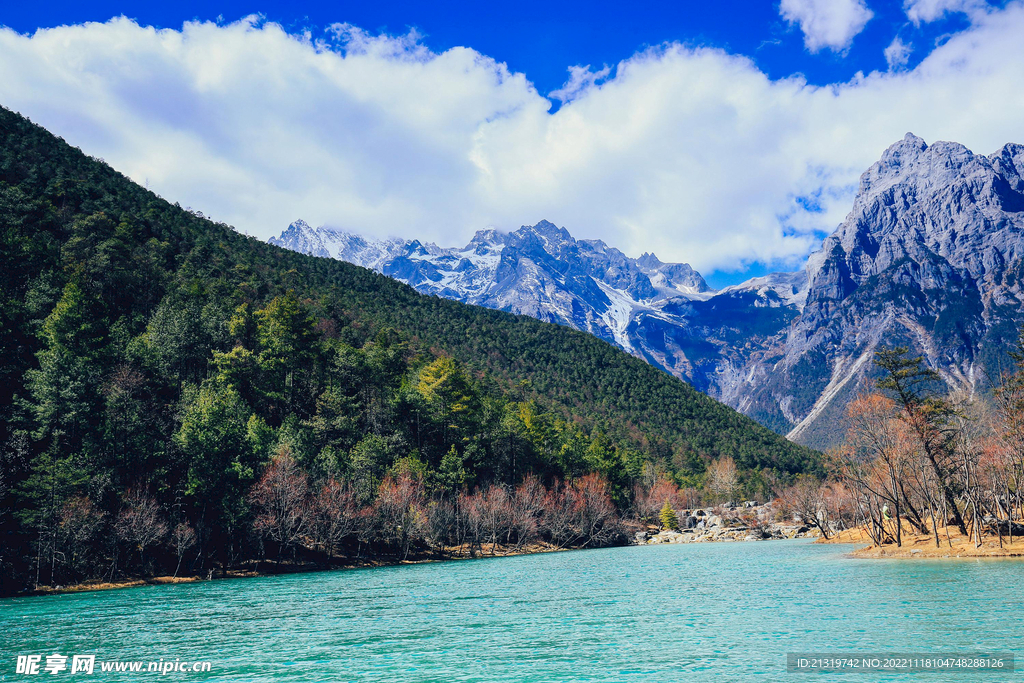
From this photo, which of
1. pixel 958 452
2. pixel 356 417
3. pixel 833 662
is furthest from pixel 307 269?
pixel 833 662

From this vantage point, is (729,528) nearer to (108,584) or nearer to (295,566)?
(295,566)

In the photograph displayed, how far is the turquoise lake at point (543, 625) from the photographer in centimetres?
2256

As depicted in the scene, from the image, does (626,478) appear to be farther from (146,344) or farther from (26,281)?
(26,281)

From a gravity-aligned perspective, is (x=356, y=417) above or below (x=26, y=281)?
below

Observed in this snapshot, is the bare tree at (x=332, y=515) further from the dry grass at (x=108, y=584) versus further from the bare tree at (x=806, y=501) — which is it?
the bare tree at (x=806, y=501)

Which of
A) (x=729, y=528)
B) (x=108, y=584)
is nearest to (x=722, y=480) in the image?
(x=729, y=528)

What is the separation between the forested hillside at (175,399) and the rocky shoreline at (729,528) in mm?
13106

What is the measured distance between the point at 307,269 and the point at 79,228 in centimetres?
8953

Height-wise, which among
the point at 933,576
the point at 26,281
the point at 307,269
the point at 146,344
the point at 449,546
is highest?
the point at 307,269

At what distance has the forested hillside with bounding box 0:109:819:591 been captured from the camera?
184ft

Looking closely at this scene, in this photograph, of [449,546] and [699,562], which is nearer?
[699,562]

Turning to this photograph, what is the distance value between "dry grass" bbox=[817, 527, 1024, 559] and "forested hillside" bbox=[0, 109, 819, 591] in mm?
57009

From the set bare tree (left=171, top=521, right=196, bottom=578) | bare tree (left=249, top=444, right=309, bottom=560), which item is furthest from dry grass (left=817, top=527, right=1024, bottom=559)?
bare tree (left=171, top=521, right=196, bottom=578)

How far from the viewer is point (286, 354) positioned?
95625mm
